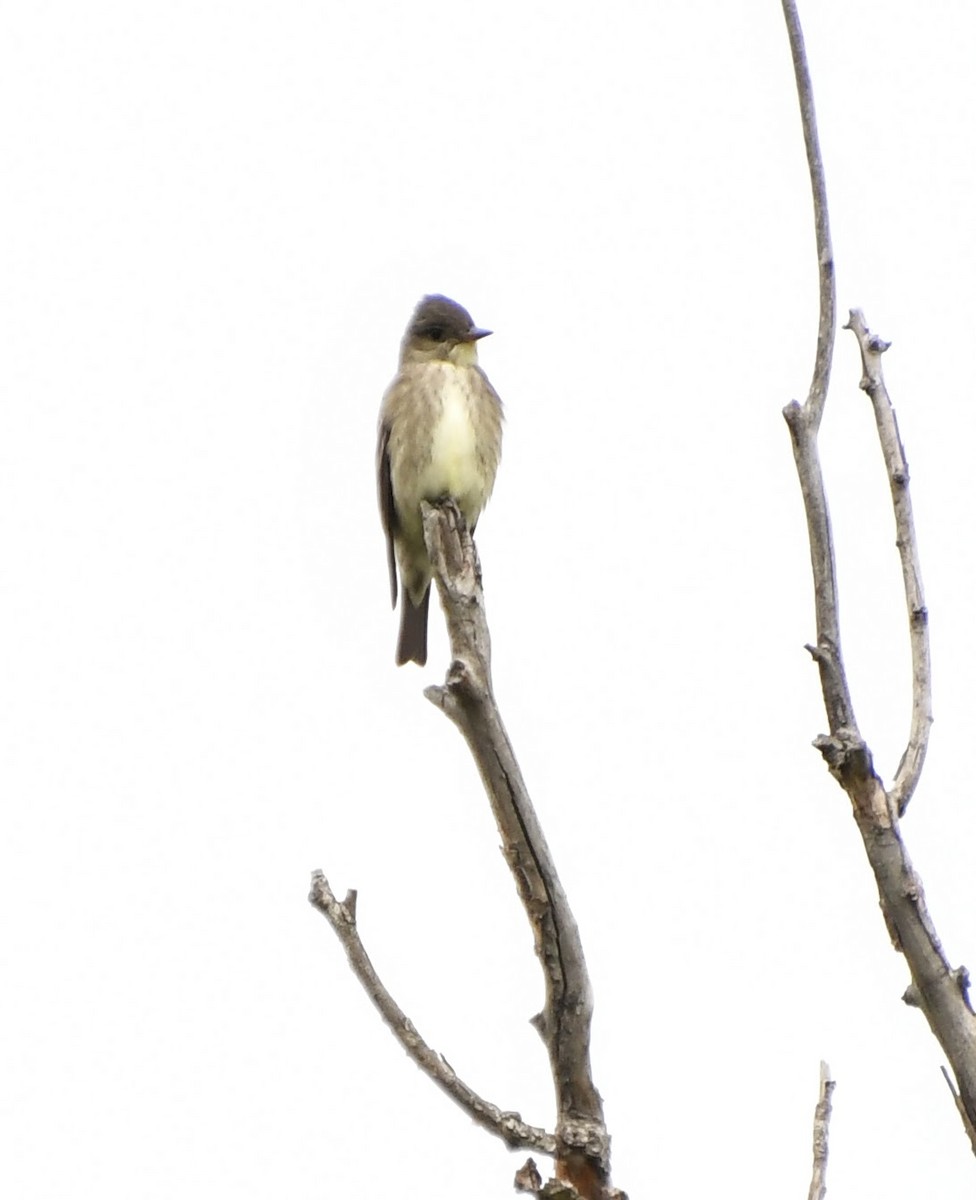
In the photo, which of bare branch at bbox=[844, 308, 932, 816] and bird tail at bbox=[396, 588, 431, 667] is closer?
bare branch at bbox=[844, 308, 932, 816]

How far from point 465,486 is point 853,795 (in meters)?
6.39

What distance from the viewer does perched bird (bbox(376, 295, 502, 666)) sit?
9328 millimetres

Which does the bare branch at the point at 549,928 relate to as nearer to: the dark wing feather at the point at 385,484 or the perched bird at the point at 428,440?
the perched bird at the point at 428,440

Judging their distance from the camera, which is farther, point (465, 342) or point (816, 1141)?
point (465, 342)

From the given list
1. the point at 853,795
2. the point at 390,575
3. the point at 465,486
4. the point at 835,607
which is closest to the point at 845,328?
the point at 835,607

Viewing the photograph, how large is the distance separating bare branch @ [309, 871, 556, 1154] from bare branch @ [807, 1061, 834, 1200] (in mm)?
530

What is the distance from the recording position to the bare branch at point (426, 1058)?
11.4ft

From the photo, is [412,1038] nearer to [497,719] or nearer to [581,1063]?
[581,1063]

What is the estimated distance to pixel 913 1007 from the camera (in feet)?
9.75

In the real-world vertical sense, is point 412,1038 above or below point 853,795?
below

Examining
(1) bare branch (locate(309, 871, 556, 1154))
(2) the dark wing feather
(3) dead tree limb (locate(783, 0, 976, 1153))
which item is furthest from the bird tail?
(3) dead tree limb (locate(783, 0, 976, 1153))

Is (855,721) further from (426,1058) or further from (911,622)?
(426,1058)

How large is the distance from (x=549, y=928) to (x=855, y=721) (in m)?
0.93

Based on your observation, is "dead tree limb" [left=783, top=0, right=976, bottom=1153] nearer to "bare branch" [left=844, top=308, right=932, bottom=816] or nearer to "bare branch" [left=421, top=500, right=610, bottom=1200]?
"bare branch" [left=844, top=308, right=932, bottom=816]
